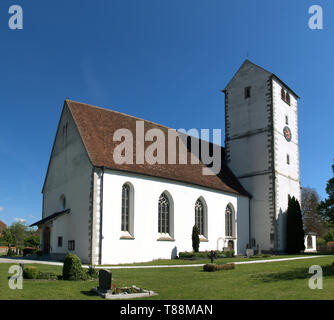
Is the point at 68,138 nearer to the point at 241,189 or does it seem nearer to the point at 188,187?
the point at 188,187

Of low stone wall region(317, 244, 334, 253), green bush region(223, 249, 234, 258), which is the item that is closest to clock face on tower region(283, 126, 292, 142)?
low stone wall region(317, 244, 334, 253)

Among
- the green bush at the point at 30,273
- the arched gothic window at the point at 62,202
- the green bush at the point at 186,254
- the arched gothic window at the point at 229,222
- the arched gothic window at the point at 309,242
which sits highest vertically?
the arched gothic window at the point at 62,202

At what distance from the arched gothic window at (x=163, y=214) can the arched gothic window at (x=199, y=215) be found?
3441mm

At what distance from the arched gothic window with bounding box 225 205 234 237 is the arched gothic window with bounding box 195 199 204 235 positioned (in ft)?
11.5

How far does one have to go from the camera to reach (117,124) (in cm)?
3083

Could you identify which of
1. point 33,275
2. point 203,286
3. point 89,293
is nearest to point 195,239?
point 203,286

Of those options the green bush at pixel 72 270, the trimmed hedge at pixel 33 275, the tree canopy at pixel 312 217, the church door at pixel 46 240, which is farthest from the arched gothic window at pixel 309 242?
the trimmed hedge at pixel 33 275

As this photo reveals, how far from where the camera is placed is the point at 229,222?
34.7 meters

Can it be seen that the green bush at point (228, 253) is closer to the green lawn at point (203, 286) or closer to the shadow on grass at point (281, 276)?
the green lawn at point (203, 286)

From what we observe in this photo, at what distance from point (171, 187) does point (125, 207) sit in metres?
4.69

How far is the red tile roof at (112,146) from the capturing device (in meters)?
26.3
